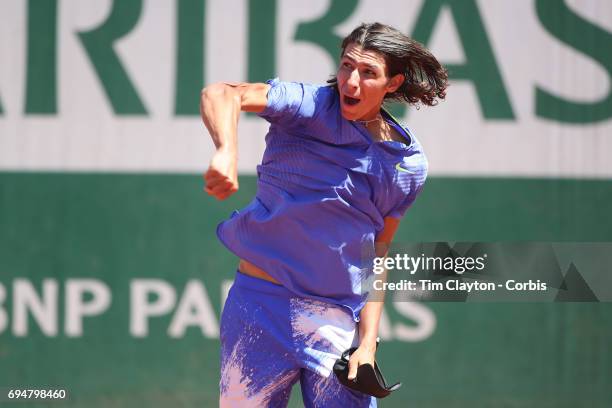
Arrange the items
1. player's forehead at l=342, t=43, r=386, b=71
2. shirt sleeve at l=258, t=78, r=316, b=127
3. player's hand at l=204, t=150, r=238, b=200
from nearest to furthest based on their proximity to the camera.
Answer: player's hand at l=204, t=150, r=238, b=200
shirt sleeve at l=258, t=78, r=316, b=127
player's forehead at l=342, t=43, r=386, b=71

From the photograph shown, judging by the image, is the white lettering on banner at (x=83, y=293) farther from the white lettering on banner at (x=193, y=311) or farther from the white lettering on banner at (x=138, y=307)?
the white lettering on banner at (x=193, y=311)

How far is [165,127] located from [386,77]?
7.20 ft

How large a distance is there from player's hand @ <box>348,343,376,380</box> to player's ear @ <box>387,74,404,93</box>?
2.25ft

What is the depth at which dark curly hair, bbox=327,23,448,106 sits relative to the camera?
96.7 inches

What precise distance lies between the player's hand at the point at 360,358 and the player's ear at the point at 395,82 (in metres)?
0.69

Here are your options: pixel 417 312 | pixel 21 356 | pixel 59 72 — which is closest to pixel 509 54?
pixel 417 312

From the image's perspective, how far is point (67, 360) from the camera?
4516 mm

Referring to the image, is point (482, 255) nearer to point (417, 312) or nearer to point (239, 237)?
point (417, 312)

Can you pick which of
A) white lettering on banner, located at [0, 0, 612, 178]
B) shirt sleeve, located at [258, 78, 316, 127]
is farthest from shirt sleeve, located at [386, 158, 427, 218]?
white lettering on banner, located at [0, 0, 612, 178]

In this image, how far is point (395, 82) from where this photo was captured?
2533 mm

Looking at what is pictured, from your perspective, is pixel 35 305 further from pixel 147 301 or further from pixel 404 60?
pixel 404 60

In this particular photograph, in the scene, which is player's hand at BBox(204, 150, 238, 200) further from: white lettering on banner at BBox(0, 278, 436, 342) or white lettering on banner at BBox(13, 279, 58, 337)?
white lettering on banner at BBox(13, 279, 58, 337)

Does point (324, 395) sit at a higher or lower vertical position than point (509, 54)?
lower

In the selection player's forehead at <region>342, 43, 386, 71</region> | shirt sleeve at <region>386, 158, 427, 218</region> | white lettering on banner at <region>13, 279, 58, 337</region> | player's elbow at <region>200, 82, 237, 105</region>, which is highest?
player's forehead at <region>342, 43, 386, 71</region>
